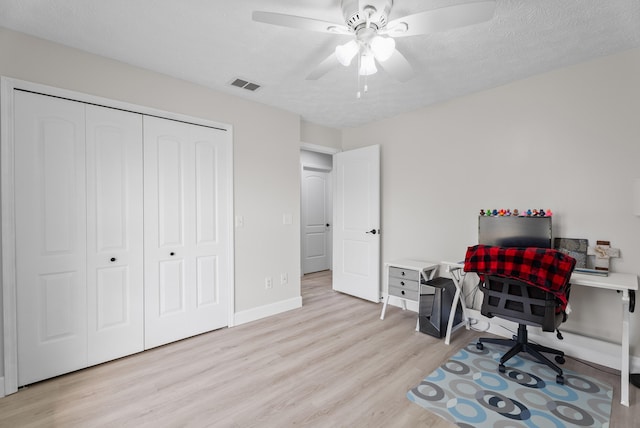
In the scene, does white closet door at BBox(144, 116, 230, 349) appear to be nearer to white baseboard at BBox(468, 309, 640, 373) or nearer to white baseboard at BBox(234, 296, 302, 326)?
white baseboard at BBox(234, 296, 302, 326)

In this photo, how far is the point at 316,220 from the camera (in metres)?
5.89

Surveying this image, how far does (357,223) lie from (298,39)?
249 cm

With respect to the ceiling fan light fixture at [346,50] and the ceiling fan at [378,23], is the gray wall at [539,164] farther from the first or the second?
the ceiling fan light fixture at [346,50]

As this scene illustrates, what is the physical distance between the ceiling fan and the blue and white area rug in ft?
7.32

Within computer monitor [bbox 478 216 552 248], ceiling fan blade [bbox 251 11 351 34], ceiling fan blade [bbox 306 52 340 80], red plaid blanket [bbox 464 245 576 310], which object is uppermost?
ceiling fan blade [bbox 251 11 351 34]

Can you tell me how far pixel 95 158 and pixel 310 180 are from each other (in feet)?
12.6

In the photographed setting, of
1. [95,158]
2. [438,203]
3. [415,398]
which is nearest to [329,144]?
[438,203]

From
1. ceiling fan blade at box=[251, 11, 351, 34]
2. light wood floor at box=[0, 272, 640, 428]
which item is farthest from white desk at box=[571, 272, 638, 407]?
ceiling fan blade at box=[251, 11, 351, 34]

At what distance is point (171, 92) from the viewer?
2643 mm

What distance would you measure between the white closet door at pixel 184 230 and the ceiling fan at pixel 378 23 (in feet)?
5.25

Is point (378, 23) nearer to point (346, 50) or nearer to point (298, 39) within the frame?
point (346, 50)

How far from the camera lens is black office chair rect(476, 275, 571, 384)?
2.03 metres

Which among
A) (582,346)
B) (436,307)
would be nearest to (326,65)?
(436,307)

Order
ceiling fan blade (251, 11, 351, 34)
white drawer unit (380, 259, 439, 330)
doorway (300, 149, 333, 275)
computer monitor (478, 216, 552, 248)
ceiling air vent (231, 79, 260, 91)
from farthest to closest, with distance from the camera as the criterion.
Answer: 1. doorway (300, 149, 333, 275)
2. white drawer unit (380, 259, 439, 330)
3. ceiling air vent (231, 79, 260, 91)
4. computer monitor (478, 216, 552, 248)
5. ceiling fan blade (251, 11, 351, 34)
